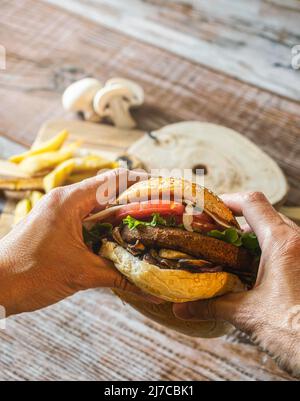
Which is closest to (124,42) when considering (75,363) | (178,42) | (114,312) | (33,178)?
(178,42)

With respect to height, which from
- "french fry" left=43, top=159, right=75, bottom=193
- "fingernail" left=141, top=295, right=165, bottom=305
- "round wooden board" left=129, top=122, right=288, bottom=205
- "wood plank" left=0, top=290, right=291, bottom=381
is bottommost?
"wood plank" left=0, top=290, right=291, bottom=381

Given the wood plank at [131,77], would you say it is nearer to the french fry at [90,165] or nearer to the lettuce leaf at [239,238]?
the french fry at [90,165]

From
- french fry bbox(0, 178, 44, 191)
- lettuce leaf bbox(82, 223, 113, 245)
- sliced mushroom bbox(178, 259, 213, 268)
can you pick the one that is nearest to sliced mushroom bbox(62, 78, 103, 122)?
french fry bbox(0, 178, 44, 191)

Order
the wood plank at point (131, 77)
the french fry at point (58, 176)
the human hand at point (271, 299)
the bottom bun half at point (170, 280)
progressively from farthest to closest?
the wood plank at point (131, 77) < the french fry at point (58, 176) < the bottom bun half at point (170, 280) < the human hand at point (271, 299)

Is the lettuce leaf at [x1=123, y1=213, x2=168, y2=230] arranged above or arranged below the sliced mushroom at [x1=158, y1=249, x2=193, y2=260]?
above

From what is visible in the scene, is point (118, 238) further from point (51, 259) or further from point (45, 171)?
point (45, 171)

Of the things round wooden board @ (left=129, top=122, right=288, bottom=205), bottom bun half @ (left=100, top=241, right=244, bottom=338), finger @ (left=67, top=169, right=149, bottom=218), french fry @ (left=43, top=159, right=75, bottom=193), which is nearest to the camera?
bottom bun half @ (left=100, top=241, right=244, bottom=338)

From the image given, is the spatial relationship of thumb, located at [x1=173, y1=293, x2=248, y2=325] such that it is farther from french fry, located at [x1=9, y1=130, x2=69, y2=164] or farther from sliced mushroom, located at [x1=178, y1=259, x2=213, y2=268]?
french fry, located at [x1=9, y1=130, x2=69, y2=164]

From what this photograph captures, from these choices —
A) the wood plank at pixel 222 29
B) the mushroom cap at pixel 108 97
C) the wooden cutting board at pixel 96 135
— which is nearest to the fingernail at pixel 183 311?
the wooden cutting board at pixel 96 135
